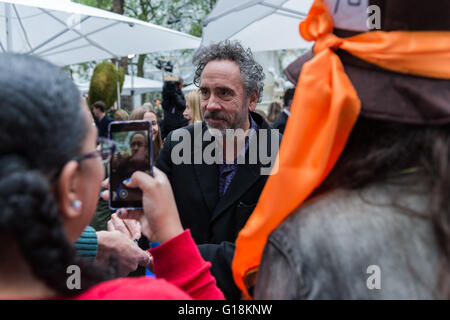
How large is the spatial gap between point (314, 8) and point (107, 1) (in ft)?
77.2

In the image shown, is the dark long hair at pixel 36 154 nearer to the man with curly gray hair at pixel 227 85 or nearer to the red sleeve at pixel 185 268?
the red sleeve at pixel 185 268

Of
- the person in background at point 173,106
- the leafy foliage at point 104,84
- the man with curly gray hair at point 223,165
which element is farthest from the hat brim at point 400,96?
the leafy foliage at point 104,84

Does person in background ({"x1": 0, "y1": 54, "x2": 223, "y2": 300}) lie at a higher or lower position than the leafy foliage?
lower

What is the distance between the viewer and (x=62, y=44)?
294 inches

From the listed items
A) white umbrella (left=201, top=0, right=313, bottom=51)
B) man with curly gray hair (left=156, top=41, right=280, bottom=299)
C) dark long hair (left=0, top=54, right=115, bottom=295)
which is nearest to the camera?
dark long hair (left=0, top=54, right=115, bottom=295)

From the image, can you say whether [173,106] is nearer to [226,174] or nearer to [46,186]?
[226,174]

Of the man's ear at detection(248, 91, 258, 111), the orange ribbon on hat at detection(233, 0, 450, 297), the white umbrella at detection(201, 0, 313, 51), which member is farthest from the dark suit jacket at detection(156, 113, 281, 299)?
the white umbrella at detection(201, 0, 313, 51)

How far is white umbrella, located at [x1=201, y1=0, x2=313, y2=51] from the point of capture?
504 centimetres

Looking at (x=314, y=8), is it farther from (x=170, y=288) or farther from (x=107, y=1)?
(x=107, y=1)

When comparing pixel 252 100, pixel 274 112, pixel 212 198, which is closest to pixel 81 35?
pixel 274 112

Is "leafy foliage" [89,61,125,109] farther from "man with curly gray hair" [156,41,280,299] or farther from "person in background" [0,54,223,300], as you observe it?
"person in background" [0,54,223,300]

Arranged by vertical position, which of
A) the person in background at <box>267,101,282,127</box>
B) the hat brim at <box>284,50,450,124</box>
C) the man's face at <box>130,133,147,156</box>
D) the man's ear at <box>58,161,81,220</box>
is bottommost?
the person in background at <box>267,101,282,127</box>

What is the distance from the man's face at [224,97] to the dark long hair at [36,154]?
179cm

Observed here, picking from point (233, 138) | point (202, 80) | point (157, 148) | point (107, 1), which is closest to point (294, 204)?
point (233, 138)
